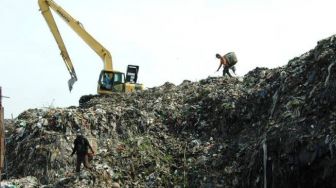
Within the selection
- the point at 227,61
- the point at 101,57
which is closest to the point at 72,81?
the point at 101,57

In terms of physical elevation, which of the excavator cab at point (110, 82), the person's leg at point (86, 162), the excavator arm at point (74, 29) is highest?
the excavator arm at point (74, 29)

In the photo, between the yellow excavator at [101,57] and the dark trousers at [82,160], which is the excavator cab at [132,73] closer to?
the yellow excavator at [101,57]

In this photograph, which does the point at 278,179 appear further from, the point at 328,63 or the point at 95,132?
the point at 95,132

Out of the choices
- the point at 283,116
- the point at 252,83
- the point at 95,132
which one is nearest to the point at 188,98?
the point at 252,83

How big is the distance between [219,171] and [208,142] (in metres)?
1.84

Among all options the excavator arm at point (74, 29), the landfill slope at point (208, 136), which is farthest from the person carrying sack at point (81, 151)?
the excavator arm at point (74, 29)

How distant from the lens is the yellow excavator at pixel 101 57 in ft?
75.2

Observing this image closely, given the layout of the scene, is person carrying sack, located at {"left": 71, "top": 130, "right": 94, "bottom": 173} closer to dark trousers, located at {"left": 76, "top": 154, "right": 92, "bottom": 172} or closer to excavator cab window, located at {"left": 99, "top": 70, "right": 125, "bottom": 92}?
dark trousers, located at {"left": 76, "top": 154, "right": 92, "bottom": 172}

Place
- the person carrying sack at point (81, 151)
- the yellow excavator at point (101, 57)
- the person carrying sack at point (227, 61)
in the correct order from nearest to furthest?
1. the person carrying sack at point (81, 151)
2. the person carrying sack at point (227, 61)
3. the yellow excavator at point (101, 57)

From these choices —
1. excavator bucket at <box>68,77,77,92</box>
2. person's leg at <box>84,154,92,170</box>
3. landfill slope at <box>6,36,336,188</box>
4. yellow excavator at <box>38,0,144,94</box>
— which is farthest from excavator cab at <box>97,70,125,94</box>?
person's leg at <box>84,154,92,170</box>

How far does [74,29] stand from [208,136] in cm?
894

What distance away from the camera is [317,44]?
672 inches

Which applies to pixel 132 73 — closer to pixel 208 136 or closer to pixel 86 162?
pixel 208 136

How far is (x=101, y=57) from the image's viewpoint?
24469mm
